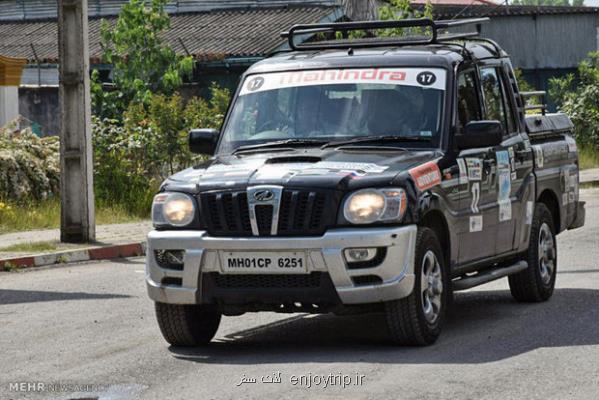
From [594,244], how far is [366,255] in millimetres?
A: 8236

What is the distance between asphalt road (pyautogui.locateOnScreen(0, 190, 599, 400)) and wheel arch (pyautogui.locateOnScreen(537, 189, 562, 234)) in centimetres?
59

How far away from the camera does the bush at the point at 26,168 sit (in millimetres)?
21328

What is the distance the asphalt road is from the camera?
8062 millimetres

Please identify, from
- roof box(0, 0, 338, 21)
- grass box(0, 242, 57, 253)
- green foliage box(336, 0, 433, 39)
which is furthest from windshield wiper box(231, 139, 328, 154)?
roof box(0, 0, 338, 21)

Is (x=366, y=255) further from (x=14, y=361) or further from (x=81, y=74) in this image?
(x=81, y=74)

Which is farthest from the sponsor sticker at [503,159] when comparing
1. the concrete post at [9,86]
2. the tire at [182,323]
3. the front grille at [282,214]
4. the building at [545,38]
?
the building at [545,38]

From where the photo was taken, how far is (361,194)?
9.06 meters

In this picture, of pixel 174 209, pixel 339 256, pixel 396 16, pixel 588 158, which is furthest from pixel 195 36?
pixel 339 256

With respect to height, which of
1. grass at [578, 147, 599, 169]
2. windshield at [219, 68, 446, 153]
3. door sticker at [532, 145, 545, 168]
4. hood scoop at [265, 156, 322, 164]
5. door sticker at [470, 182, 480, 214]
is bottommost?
grass at [578, 147, 599, 169]

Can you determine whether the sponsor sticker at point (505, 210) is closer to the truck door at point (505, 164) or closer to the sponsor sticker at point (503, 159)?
the truck door at point (505, 164)

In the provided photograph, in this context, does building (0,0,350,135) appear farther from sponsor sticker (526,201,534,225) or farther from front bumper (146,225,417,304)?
front bumper (146,225,417,304)

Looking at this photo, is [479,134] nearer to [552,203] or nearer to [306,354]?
[306,354]

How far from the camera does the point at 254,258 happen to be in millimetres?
9117

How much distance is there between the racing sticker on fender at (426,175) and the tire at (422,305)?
0.30 metres
